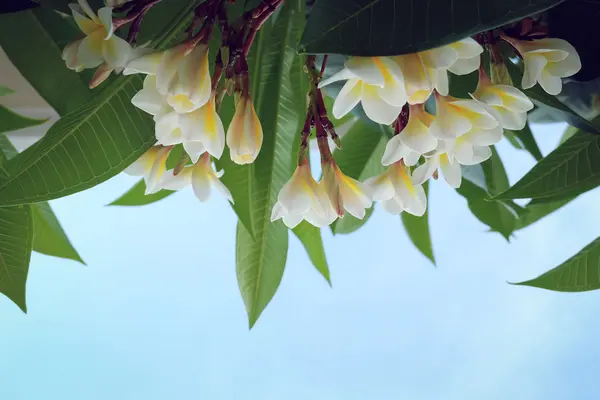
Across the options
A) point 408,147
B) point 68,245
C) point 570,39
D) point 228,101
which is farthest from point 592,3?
point 68,245

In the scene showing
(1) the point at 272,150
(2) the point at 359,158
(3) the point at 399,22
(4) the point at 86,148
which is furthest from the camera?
(2) the point at 359,158

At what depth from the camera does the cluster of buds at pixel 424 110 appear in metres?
0.26

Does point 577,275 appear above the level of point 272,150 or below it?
below

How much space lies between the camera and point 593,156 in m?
0.37

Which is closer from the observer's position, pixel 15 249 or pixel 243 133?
pixel 243 133

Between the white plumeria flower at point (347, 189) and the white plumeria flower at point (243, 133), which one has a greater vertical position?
the white plumeria flower at point (243, 133)

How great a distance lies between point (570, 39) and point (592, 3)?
0.02 meters

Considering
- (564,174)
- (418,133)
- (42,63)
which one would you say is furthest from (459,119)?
(42,63)

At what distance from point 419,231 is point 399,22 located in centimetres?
42

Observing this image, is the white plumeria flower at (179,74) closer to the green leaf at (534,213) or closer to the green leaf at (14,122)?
the green leaf at (14,122)

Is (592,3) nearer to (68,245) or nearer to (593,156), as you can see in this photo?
(593,156)

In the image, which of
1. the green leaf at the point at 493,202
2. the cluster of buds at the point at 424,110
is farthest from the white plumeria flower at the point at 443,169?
the green leaf at the point at 493,202

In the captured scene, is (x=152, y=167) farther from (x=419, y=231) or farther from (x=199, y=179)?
(x=419, y=231)

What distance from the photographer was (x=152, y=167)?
0.38 m
